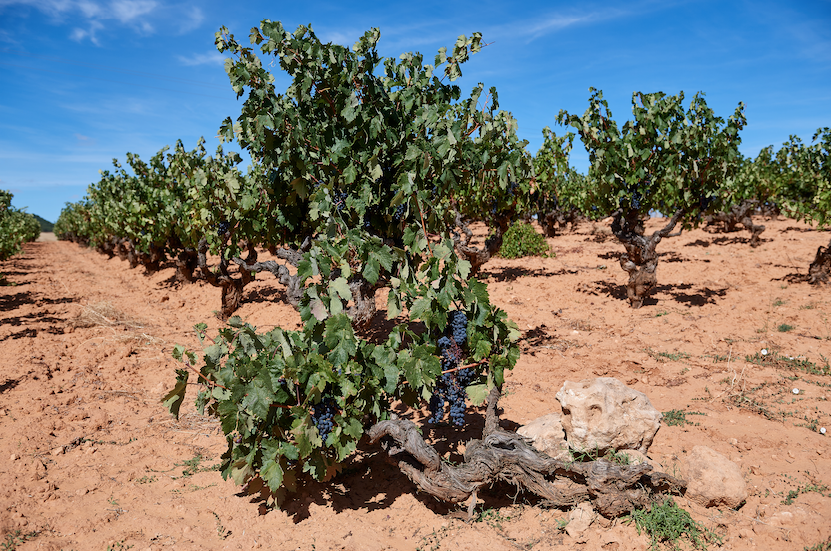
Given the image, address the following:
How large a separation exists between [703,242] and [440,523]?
65.5 feet

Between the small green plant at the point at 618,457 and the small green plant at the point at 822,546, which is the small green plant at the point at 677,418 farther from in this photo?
the small green plant at the point at 822,546

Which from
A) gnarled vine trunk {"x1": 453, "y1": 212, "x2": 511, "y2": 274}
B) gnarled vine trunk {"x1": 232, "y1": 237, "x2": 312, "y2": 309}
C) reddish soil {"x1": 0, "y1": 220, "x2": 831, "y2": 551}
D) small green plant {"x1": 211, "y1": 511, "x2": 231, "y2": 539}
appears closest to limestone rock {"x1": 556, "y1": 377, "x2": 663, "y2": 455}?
reddish soil {"x1": 0, "y1": 220, "x2": 831, "y2": 551}

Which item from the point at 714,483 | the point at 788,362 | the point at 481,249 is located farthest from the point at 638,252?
the point at 714,483

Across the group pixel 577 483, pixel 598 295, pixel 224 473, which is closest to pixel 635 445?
pixel 577 483

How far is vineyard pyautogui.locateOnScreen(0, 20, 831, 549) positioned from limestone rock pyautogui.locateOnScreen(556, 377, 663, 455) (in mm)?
219

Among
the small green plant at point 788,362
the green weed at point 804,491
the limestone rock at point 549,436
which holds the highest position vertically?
the limestone rock at point 549,436

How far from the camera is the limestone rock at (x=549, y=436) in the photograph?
4406 millimetres

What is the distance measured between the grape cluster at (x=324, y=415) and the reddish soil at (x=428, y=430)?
80 cm

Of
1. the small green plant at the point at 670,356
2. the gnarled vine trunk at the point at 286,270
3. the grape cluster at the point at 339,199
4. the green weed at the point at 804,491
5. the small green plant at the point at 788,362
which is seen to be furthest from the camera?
the gnarled vine trunk at the point at 286,270

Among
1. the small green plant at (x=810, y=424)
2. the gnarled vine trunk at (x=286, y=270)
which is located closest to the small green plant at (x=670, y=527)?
the small green plant at (x=810, y=424)

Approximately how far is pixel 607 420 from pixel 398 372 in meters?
1.89

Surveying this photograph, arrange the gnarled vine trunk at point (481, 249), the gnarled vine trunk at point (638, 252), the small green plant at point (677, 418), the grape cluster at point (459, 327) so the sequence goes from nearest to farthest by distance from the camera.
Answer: the grape cluster at point (459, 327)
the small green plant at point (677, 418)
the gnarled vine trunk at point (638, 252)
the gnarled vine trunk at point (481, 249)

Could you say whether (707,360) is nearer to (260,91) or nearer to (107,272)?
(260,91)

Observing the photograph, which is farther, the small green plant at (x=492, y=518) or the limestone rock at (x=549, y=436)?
the limestone rock at (x=549, y=436)
